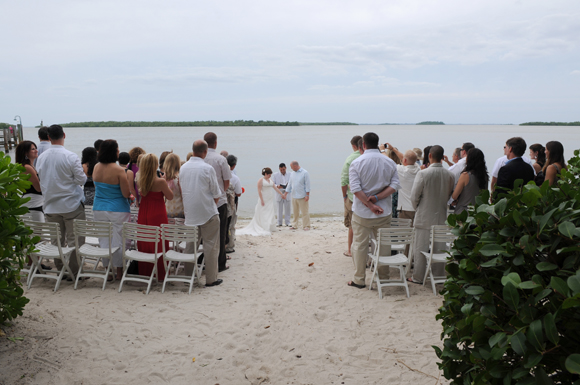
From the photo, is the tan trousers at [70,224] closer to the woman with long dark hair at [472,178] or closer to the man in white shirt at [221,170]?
the man in white shirt at [221,170]

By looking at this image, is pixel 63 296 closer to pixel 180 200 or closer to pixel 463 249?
pixel 180 200

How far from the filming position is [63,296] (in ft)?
17.1

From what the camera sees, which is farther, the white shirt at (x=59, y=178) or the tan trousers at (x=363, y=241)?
the tan trousers at (x=363, y=241)

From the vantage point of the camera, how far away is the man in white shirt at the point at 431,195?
5.64m

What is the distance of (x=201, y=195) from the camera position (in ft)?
18.3

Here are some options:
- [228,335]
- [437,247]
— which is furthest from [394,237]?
[228,335]

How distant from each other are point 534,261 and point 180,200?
5.47 meters

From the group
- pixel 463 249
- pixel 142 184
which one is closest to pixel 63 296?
pixel 142 184

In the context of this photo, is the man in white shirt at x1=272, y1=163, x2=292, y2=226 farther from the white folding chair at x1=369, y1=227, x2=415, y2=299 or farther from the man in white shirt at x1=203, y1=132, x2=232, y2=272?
the white folding chair at x1=369, y1=227, x2=415, y2=299

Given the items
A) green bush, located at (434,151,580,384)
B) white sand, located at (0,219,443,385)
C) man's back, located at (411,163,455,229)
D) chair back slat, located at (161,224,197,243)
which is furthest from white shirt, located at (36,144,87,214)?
green bush, located at (434,151,580,384)

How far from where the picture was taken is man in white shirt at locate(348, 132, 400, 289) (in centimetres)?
557

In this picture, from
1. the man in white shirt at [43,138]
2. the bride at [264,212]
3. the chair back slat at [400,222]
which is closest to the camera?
the man in white shirt at [43,138]

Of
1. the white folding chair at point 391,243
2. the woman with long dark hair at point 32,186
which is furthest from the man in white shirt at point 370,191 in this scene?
the woman with long dark hair at point 32,186

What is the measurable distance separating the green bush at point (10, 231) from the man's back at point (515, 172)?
5543 mm
